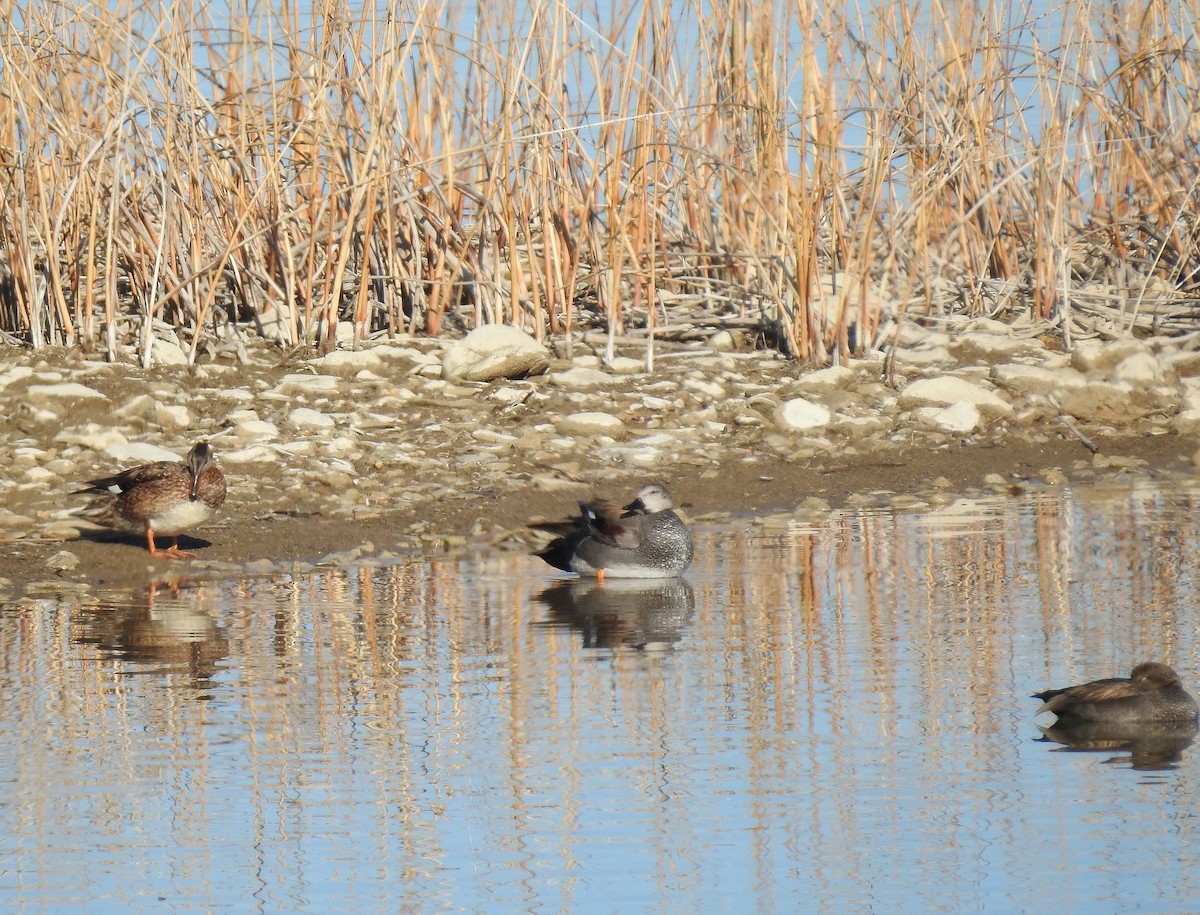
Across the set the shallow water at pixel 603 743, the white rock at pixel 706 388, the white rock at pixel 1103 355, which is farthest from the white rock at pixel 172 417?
the white rock at pixel 1103 355

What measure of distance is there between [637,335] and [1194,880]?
A: 8.68m

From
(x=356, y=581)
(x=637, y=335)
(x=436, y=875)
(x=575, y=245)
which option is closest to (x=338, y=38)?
(x=575, y=245)

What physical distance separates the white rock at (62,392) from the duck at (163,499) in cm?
187

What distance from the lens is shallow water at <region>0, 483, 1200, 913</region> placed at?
3891mm

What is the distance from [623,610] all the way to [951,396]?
4.47 m

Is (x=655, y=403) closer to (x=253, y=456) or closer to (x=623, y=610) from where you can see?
(x=253, y=456)

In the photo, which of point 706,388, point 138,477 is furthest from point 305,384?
point 138,477

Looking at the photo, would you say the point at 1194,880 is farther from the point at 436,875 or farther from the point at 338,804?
the point at 338,804

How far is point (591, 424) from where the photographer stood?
1036 cm

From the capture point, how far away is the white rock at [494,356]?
36.1ft

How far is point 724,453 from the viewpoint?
10.2 m

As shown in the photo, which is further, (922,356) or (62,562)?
(922,356)

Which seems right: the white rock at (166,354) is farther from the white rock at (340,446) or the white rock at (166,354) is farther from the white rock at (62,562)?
the white rock at (62,562)

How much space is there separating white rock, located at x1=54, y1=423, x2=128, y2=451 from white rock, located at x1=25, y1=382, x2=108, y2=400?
441 mm
